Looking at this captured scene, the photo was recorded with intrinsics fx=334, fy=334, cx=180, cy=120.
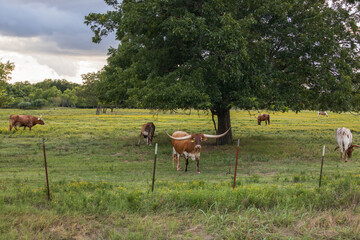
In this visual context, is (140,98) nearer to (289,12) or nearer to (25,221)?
(289,12)

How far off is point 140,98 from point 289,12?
10236 millimetres

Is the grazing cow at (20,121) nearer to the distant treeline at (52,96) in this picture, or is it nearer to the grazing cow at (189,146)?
the grazing cow at (189,146)

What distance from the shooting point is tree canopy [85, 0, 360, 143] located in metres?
16.1

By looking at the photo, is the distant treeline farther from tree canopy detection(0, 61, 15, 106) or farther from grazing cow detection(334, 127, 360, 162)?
grazing cow detection(334, 127, 360, 162)

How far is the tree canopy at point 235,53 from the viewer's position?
16094mm

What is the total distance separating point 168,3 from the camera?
16.4 metres

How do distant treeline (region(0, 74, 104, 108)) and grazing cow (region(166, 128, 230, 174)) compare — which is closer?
grazing cow (region(166, 128, 230, 174))

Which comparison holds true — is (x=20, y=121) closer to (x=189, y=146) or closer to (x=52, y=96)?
(x=189, y=146)

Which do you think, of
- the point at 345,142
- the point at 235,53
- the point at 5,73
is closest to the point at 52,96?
the point at 5,73

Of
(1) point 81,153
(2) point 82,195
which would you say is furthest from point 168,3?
(2) point 82,195

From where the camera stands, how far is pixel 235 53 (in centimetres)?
1642

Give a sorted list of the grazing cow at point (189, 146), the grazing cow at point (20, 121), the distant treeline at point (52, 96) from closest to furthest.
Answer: the grazing cow at point (189, 146) → the grazing cow at point (20, 121) → the distant treeline at point (52, 96)

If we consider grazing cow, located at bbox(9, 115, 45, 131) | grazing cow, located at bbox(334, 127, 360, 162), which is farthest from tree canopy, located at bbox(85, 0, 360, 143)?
grazing cow, located at bbox(9, 115, 45, 131)

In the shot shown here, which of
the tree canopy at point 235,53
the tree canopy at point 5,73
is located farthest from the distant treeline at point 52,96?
the tree canopy at point 235,53
